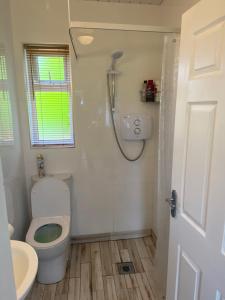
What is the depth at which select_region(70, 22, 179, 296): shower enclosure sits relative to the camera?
2.13 metres

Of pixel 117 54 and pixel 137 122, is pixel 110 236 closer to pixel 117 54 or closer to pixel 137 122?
pixel 137 122

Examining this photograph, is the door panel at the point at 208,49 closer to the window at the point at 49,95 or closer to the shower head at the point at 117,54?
the shower head at the point at 117,54

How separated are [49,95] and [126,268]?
1886mm

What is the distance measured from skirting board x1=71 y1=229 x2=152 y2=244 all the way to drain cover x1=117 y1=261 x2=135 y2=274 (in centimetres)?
43

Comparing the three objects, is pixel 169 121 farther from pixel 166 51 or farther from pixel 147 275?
pixel 147 275

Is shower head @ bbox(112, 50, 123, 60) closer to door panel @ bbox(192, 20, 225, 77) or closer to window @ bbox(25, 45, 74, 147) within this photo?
window @ bbox(25, 45, 74, 147)

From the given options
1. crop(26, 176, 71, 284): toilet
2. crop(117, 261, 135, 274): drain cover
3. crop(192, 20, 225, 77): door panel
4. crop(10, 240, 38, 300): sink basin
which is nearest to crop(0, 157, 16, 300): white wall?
crop(10, 240, 38, 300): sink basin

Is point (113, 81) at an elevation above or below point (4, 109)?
above

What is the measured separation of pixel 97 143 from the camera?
2.30m

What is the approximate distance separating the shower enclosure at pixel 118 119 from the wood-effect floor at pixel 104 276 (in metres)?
0.15

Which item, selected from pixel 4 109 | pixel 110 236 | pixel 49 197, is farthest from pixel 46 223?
pixel 4 109

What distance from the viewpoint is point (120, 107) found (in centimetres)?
226

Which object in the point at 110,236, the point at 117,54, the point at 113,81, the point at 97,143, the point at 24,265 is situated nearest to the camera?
the point at 24,265

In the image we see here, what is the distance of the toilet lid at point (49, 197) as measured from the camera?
6.82ft
